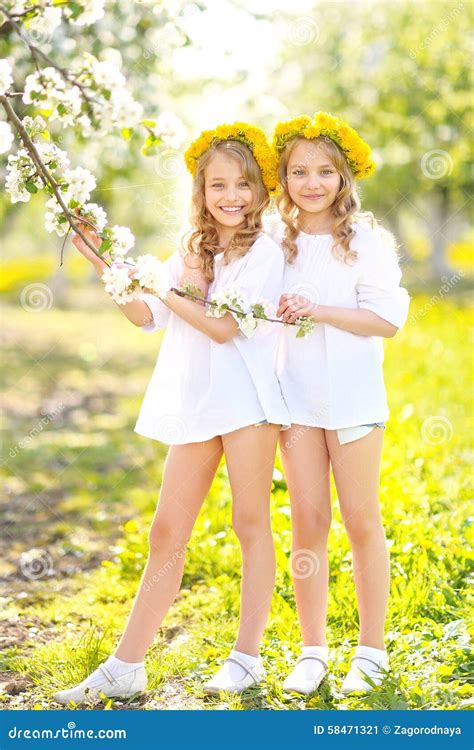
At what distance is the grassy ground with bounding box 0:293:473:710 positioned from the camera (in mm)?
3383

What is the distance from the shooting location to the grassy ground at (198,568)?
3.38m

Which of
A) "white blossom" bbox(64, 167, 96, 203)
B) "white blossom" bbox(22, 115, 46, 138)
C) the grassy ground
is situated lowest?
the grassy ground

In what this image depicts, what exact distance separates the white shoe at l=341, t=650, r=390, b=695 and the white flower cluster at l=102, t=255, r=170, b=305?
1389mm

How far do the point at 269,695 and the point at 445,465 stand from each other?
274cm

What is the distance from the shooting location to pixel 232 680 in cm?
328

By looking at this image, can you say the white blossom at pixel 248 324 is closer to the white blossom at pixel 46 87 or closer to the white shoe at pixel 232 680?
the white blossom at pixel 46 87

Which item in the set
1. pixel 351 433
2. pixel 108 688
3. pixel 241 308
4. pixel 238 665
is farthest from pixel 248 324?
pixel 108 688

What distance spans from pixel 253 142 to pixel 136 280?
68 centimetres

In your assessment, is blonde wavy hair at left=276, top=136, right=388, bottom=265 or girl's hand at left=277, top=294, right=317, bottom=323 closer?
girl's hand at left=277, top=294, right=317, bottom=323

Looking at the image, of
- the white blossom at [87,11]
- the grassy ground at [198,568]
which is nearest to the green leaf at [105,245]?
the white blossom at [87,11]

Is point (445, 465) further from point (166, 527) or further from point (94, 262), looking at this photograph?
point (94, 262)

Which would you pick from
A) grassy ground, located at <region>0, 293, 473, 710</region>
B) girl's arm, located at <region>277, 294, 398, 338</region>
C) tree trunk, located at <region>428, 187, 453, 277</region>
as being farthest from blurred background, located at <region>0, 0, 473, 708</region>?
tree trunk, located at <region>428, 187, 453, 277</region>

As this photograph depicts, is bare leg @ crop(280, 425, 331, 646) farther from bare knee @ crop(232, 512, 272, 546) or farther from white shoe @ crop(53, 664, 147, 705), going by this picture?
white shoe @ crop(53, 664, 147, 705)

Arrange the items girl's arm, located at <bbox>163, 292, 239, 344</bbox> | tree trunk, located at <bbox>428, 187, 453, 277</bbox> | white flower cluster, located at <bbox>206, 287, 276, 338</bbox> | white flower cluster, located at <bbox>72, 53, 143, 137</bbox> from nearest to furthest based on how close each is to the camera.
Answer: white flower cluster, located at <bbox>72, 53, 143, 137</bbox> < white flower cluster, located at <bbox>206, 287, 276, 338</bbox> < girl's arm, located at <bbox>163, 292, 239, 344</bbox> < tree trunk, located at <bbox>428, 187, 453, 277</bbox>
